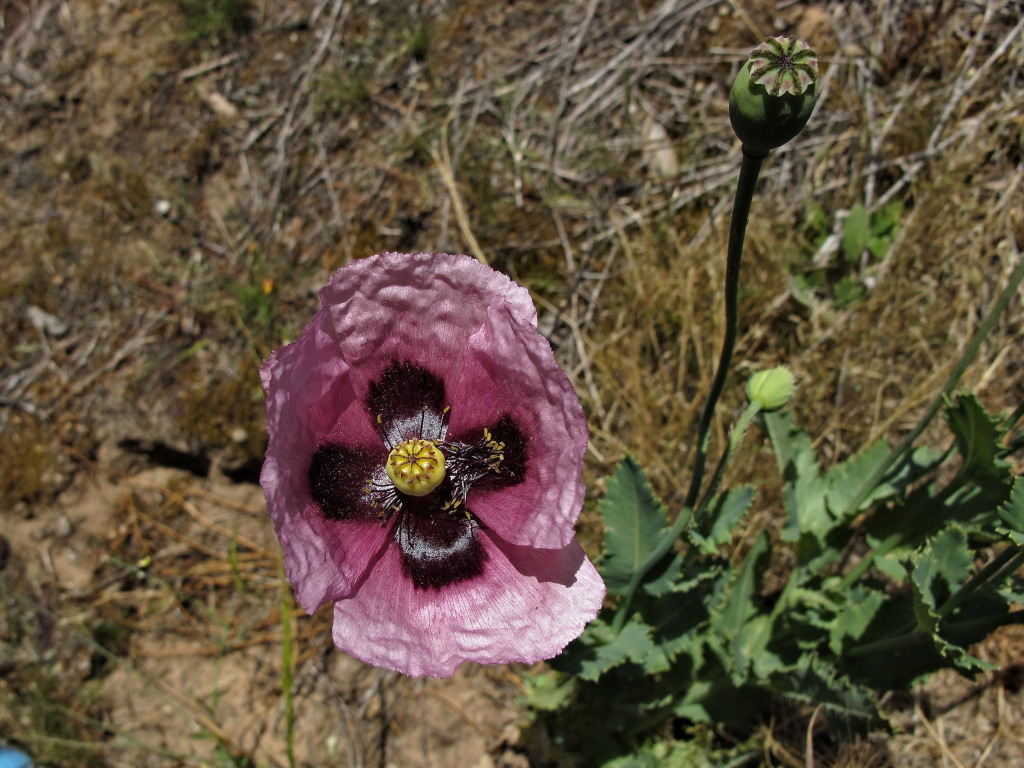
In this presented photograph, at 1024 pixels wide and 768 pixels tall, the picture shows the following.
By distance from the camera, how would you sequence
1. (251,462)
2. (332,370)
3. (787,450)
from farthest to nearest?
1. (251,462)
2. (787,450)
3. (332,370)

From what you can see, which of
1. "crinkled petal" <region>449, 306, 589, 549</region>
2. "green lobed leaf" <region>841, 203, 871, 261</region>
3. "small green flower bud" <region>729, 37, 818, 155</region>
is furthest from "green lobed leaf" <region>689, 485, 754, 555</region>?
"green lobed leaf" <region>841, 203, 871, 261</region>

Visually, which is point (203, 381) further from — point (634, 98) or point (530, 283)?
point (634, 98)

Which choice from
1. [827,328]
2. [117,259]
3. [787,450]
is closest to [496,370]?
[787,450]

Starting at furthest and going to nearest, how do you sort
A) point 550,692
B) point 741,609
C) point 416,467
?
point 550,692
point 741,609
point 416,467

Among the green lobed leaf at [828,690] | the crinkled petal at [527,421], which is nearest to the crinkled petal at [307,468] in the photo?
the crinkled petal at [527,421]

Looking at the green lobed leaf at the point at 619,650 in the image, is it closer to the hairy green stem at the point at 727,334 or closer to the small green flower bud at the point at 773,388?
the hairy green stem at the point at 727,334

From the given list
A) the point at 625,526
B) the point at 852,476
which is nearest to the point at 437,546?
the point at 625,526

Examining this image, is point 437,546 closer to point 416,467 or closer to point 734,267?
point 416,467

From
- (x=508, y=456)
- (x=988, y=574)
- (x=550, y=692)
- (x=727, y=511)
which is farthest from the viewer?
(x=550, y=692)

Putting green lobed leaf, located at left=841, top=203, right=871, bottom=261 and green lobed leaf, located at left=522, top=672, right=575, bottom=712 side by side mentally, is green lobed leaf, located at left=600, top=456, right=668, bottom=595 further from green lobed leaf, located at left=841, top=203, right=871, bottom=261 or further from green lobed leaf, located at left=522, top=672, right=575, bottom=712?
green lobed leaf, located at left=841, top=203, right=871, bottom=261
